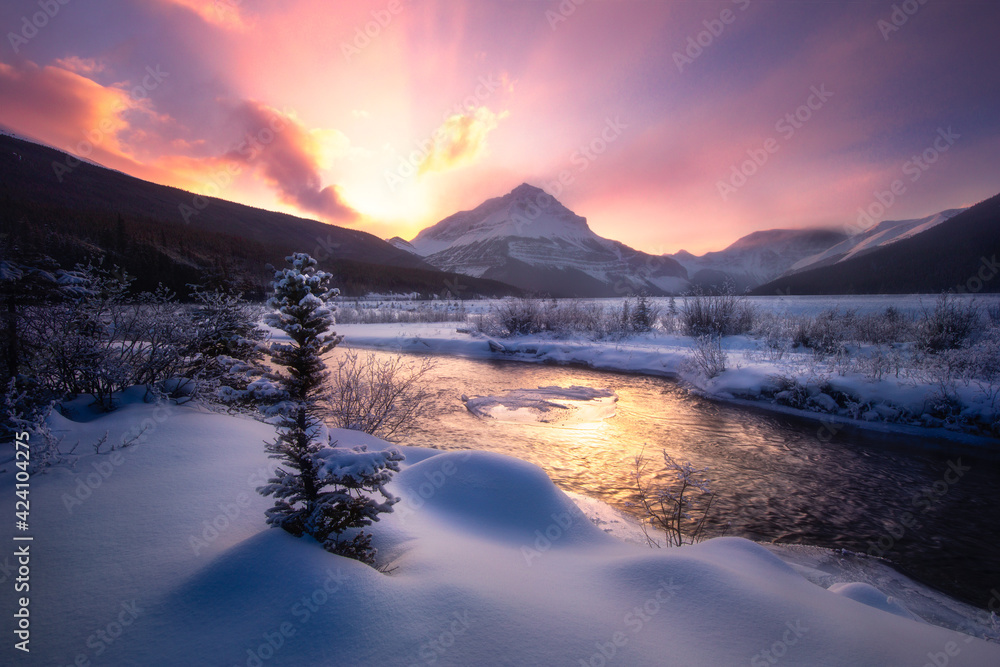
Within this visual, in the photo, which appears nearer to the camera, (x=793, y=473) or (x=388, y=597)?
(x=388, y=597)

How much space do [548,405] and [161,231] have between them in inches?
2334

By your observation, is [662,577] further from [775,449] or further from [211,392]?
[775,449]

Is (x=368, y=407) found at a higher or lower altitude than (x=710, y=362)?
lower

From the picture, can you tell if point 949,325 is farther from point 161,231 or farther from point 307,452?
point 161,231

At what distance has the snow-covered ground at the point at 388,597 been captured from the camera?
1.72m

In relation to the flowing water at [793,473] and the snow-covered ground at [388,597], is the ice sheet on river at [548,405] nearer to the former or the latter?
the flowing water at [793,473]

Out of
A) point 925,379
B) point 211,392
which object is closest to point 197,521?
point 211,392

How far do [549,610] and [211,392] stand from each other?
5.85 m

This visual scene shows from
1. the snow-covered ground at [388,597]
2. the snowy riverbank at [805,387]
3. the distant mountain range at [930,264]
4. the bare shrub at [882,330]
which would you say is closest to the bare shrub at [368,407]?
the snow-covered ground at [388,597]

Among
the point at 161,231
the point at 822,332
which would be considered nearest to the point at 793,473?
the point at 822,332

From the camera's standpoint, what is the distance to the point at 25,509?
2.72 metres

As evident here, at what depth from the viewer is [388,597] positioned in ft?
6.63

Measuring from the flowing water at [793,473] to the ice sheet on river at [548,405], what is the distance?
41cm

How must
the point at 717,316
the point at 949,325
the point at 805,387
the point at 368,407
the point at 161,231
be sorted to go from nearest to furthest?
1. the point at 368,407
2. the point at 805,387
3. the point at 949,325
4. the point at 717,316
5. the point at 161,231
